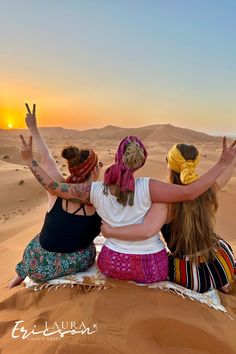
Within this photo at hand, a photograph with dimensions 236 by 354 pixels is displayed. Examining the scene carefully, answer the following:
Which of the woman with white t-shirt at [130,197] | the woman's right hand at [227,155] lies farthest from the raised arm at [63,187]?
the woman's right hand at [227,155]

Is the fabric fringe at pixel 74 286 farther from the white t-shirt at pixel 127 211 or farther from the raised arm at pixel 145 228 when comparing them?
the raised arm at pixel 145 228

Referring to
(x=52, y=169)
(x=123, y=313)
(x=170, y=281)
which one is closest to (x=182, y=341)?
(x=123, y=313)

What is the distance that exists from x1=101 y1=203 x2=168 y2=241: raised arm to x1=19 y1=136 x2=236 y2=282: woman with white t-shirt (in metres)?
0.01

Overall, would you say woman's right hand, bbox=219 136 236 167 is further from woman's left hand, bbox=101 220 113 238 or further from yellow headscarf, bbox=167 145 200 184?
woman's left hand, bbox=101 220 113 238

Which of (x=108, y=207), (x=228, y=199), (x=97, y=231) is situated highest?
(x=108, y=207)

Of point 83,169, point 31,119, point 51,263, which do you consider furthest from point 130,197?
point 31,119

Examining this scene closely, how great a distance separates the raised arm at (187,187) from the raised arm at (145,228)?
0.44ft

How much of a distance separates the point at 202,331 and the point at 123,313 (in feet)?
2.04

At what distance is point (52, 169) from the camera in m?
4.19

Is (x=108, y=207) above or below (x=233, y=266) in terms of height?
above

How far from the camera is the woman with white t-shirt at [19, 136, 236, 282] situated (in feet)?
11.5

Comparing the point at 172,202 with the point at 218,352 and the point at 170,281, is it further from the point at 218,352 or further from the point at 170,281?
the point at 218,352

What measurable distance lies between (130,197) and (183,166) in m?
0.58

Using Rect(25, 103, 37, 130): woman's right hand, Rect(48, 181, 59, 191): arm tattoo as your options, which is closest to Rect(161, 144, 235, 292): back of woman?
Rect(48, 181, 59, 191): arm tattoo
